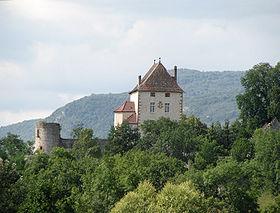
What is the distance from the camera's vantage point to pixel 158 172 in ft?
241

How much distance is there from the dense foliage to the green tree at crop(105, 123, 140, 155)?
9cm

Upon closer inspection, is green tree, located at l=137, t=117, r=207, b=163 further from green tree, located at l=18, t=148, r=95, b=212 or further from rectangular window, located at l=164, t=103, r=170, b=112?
green tree, located at l=18, t=148, r=95, b=212

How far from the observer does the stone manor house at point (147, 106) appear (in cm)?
9250

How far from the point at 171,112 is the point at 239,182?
23.6 metres

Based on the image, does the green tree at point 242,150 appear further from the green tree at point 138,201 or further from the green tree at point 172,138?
the green tree at point 138,201

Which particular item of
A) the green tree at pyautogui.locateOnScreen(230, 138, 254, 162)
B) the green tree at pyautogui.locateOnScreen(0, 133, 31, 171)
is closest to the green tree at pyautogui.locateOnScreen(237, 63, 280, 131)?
the green tree at pyautogui.locateOnScreen(230, 138, 254, 162)

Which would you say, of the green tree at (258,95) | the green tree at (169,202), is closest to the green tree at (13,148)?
the green tree at (258,95)

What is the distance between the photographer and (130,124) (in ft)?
301

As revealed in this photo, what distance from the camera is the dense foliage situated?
2514 inches

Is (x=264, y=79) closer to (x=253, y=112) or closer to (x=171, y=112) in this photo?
(x=253, y=112)

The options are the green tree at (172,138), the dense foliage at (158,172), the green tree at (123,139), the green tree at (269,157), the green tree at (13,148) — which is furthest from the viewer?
the green tree at (13,148)

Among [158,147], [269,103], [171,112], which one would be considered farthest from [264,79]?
[158,147]

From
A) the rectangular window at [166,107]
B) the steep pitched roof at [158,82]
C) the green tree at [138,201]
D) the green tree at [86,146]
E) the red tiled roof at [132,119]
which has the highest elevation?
the steep pitched roof at [158,82]

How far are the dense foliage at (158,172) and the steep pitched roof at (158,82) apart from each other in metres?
4.02
